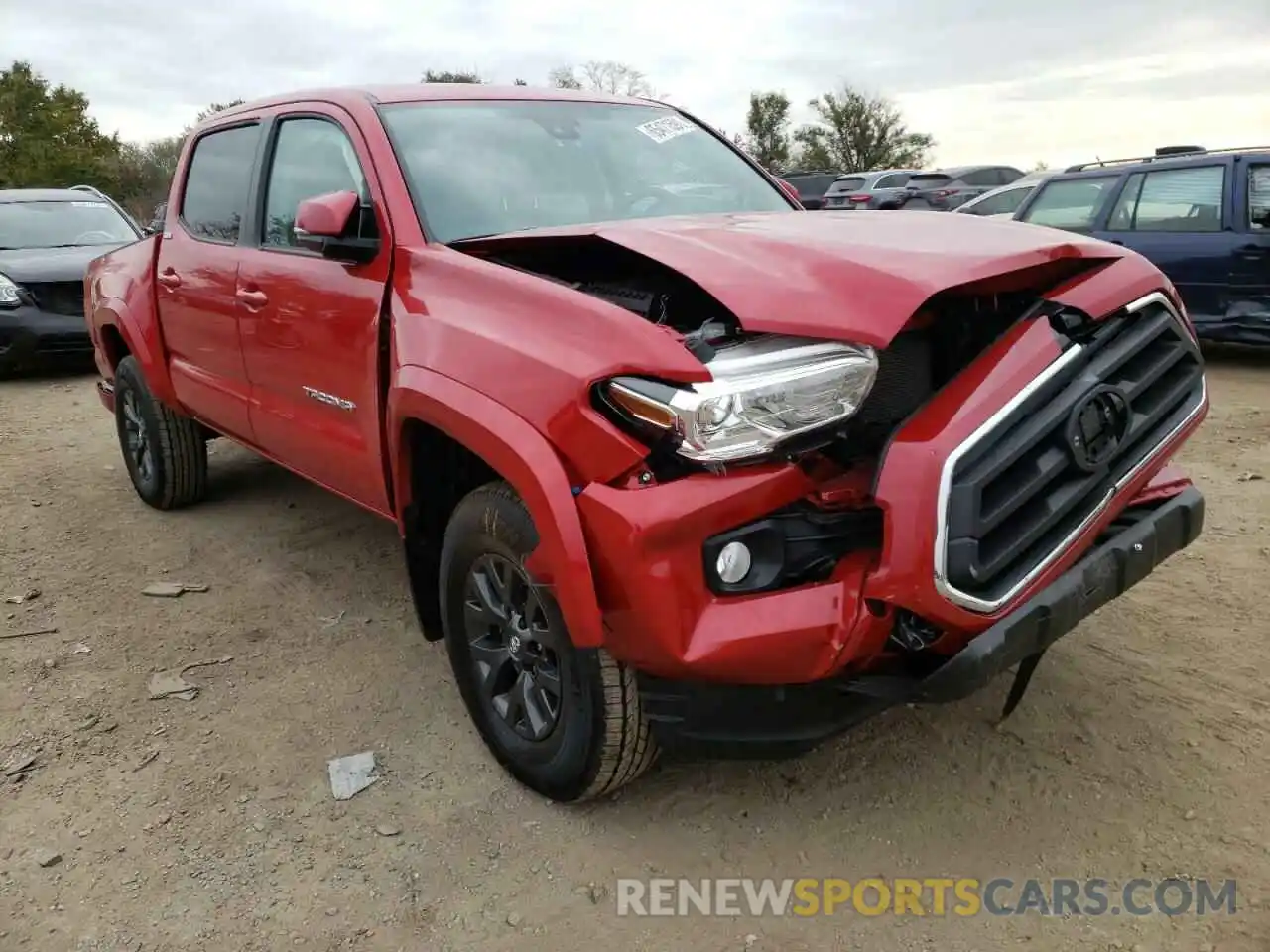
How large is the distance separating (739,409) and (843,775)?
1.22m

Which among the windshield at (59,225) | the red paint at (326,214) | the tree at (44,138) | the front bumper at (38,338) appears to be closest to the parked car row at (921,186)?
the windshield at (59,225)

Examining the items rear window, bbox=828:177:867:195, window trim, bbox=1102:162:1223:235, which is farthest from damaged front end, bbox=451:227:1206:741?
rear window, bbox=828:177:867:195

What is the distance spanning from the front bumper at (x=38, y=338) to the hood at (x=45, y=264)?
1.04 feet

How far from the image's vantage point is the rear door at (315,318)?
3.14 meters

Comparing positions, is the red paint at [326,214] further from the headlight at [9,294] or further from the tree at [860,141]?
the tree at [860,141]

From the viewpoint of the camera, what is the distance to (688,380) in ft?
6.95

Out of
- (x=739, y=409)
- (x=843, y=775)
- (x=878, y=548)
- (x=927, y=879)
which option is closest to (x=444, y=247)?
(x=739, y=409)

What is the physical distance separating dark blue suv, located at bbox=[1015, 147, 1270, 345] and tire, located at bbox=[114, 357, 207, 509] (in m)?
5.99

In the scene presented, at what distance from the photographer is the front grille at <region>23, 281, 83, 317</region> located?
9.27 meters

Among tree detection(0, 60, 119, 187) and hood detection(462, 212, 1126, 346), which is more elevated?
tree detection(0, 60, 119, 187)

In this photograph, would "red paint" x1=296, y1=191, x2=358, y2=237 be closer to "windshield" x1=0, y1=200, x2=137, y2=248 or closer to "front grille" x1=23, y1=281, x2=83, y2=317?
"front grille" x1=23, y1=281, x2=83, y2=317

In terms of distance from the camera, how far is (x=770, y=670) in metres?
2.16

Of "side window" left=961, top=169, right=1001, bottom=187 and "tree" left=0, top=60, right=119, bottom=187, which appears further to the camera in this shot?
"tree" left=0, top=60, right=119, bottom=187

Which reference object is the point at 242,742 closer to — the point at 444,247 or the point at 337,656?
the point at 337,656
